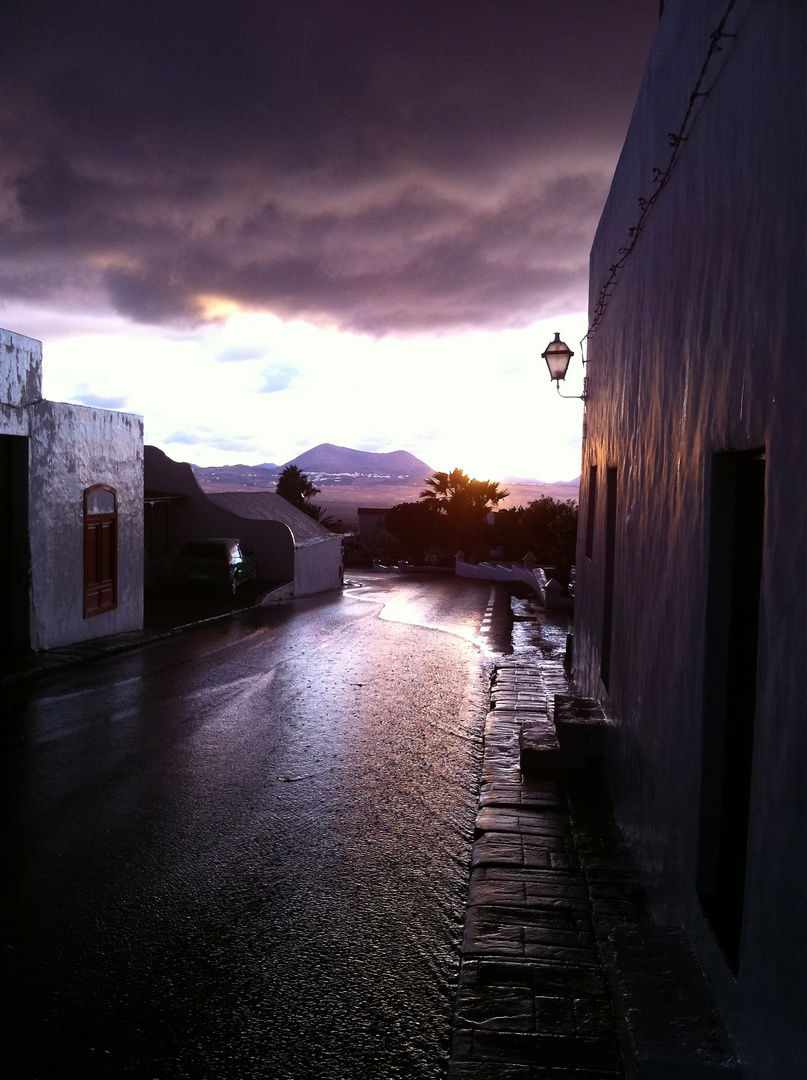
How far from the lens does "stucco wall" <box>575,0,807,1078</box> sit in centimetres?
253

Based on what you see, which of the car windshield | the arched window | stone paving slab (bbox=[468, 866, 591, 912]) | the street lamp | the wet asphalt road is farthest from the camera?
the car windshield

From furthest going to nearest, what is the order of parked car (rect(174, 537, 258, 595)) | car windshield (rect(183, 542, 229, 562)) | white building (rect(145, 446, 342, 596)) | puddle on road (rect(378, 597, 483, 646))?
white building (rect(145, 446, 342, 596))
car windshield (rect(183, 542, 229, 562))
parked car (rect(174, 537, 258, 595))
puddle on road (rect(378, 597, 483, 646))

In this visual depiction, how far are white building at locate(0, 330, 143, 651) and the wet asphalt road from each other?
2960 mm

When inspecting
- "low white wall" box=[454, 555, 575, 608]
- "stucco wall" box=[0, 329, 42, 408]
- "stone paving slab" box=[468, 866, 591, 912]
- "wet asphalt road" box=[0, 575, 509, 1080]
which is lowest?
"low white wall" box=[454, 555, 575, 608]

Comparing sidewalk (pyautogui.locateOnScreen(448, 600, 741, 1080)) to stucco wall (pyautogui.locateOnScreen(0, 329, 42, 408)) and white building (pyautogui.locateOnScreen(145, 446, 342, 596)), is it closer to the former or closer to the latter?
stucco wall (pyautogui.locateOnScreen(0, 329, 42, 408))

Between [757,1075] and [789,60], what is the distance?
311 centimetres

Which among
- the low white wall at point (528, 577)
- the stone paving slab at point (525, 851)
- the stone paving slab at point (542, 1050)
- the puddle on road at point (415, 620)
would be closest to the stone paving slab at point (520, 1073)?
the stone paving slab at point (542, 1050)

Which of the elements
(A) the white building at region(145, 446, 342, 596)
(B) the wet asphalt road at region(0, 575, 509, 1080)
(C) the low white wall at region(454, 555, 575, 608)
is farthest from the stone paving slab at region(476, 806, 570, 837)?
(A) the white building at region(145, 446, 342, 596)

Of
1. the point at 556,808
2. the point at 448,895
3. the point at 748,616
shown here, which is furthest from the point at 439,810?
the point at 748,616

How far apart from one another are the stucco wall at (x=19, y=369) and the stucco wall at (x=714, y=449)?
9.01m

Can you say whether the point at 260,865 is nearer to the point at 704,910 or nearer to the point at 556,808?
the point at 556,808

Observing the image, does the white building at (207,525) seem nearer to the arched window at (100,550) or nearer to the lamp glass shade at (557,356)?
the arched window at (100,550)

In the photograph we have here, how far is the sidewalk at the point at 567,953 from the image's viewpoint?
10.3ft

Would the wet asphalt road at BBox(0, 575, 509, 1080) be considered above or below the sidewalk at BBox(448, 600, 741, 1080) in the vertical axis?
below
